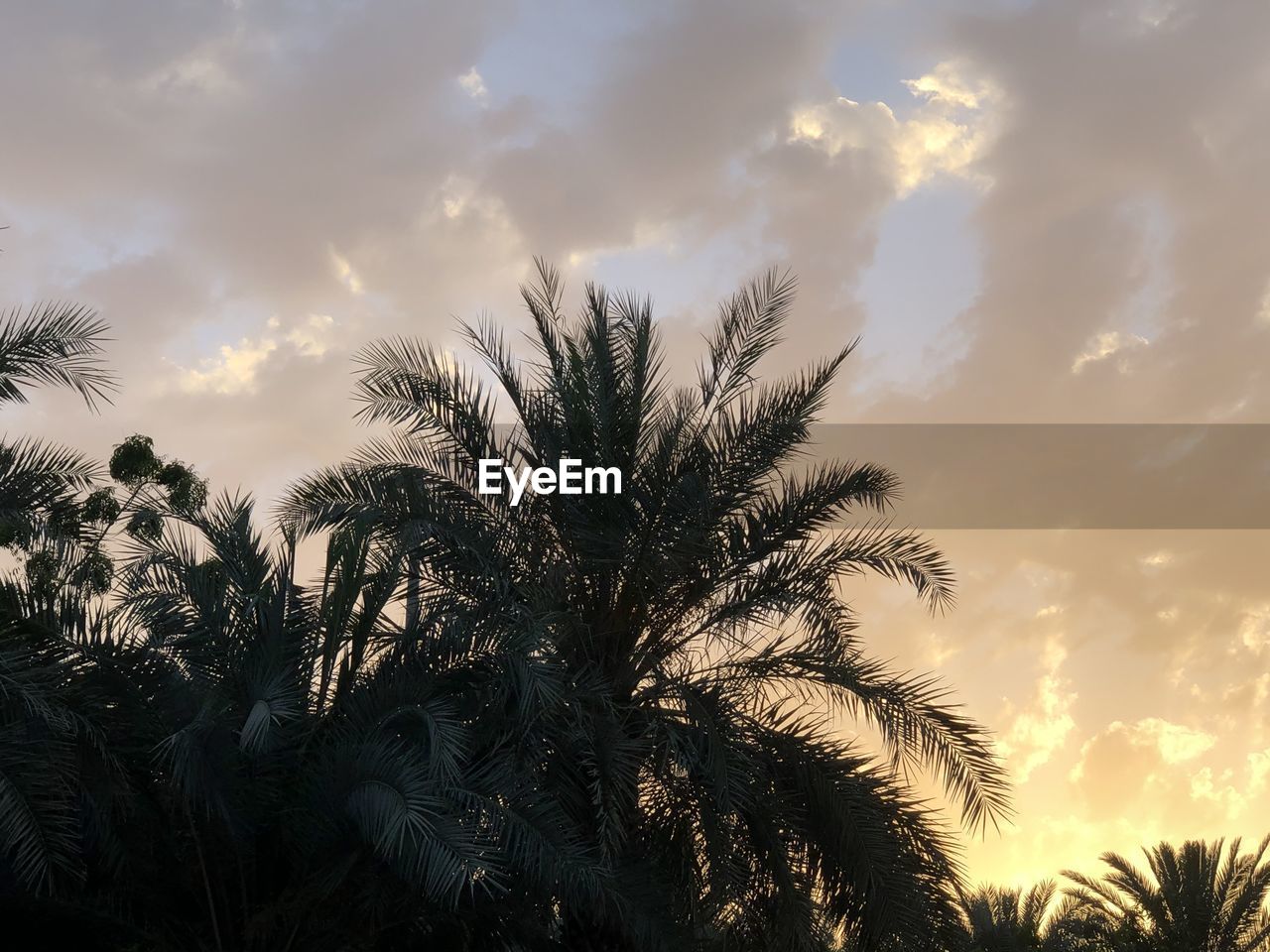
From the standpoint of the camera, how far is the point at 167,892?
11297 millimetres

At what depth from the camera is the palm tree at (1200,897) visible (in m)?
22.1

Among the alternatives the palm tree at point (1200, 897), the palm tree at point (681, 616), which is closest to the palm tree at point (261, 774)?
the palm tree at point (681, 616)

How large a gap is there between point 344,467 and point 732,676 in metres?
4.38

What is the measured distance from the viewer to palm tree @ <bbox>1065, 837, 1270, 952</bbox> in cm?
2211

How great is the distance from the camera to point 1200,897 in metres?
22.2

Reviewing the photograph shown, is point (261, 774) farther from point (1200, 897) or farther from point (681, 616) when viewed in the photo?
point (1200, 897)

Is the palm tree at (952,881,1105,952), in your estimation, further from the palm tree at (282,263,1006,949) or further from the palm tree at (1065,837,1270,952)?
the palm tree at (282,263,1006,949)

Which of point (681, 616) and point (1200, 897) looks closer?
point (681, 616)

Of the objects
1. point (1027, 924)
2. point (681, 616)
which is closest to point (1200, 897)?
point (1027, 924)

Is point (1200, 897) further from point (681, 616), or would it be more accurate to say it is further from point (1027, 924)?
point (681, 616)

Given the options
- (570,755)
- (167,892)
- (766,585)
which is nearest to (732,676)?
(766,585)

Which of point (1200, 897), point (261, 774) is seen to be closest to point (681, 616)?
point (261, 774)

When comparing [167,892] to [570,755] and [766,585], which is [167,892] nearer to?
[570,755]

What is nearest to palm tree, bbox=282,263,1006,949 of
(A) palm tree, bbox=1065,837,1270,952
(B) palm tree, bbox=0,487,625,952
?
(B) palm tree, bbox=0,487,625,952
